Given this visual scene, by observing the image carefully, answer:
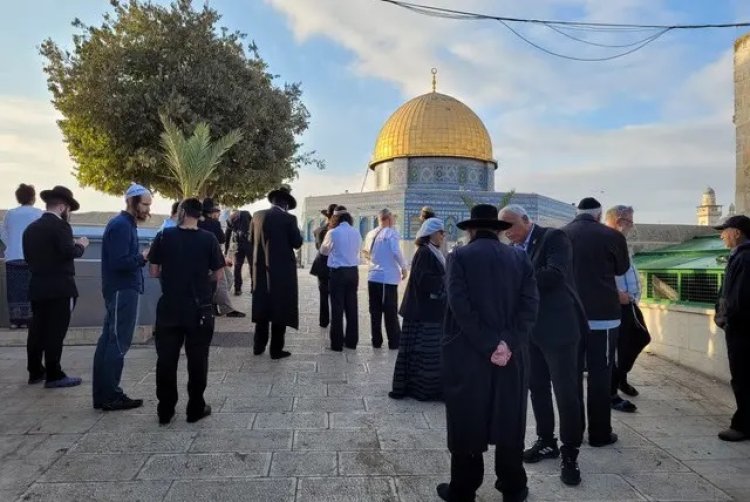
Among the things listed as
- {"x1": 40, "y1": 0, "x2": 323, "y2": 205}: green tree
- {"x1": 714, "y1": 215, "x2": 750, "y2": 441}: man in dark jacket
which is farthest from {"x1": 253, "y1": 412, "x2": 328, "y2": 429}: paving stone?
{"x1": 40, "y1": 0, "x2": 323, "y2": 205}: green tree

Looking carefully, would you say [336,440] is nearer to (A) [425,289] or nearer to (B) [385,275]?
(A) [425,289]

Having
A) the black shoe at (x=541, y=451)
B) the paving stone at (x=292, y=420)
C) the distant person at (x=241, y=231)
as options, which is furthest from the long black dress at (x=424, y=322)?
the distant person at (x=241, y=231)

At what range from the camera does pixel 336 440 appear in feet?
13.1

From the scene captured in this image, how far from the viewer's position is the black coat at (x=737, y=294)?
417 cm

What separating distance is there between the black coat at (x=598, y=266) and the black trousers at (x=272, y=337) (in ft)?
11.3

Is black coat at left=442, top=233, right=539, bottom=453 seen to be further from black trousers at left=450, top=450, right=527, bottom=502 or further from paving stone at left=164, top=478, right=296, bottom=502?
paving stone at left=164, top=478, right=296, bottom=502

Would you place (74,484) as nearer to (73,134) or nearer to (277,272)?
(277,272)

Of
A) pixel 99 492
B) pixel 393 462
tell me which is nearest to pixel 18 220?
pixel 99 492

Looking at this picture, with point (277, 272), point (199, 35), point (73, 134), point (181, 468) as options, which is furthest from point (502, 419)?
point (73, 134)

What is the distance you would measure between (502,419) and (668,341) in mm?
4749

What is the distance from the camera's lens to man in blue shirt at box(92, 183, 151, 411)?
4559 mm

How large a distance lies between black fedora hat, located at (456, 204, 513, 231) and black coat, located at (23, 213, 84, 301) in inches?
145

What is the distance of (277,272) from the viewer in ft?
20.7

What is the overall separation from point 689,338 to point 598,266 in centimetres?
303
